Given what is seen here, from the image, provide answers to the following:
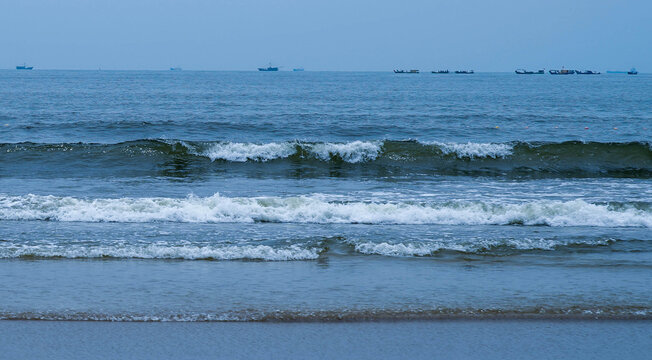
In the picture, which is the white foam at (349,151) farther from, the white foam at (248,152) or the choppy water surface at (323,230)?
the white foam at (248,152)

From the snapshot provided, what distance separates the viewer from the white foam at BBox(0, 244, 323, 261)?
30.7 feet

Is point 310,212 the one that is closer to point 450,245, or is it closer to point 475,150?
point 450,245

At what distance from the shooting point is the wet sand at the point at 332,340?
5945 mm

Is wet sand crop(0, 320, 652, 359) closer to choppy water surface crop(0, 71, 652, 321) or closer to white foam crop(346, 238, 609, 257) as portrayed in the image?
choppy water surface crop(0, 71, 652, 321)

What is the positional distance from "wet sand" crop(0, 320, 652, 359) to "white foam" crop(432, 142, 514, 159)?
1738cm

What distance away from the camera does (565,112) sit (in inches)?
1844

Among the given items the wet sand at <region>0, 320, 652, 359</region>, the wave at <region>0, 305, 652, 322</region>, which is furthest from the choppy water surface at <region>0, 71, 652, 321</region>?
the wet sand at <region>0, 320, 652, 359</region>

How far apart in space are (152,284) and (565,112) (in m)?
43.4

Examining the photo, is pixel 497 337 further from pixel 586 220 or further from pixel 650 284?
pixel 586 220

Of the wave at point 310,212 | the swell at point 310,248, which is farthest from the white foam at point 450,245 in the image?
the wave at point 310,212

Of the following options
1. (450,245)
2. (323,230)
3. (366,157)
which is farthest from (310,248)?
(366,157)

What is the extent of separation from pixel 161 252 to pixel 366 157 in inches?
577

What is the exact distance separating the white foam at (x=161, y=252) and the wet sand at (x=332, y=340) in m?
2.75

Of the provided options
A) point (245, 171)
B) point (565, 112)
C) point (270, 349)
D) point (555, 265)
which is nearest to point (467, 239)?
point (555, 265)
